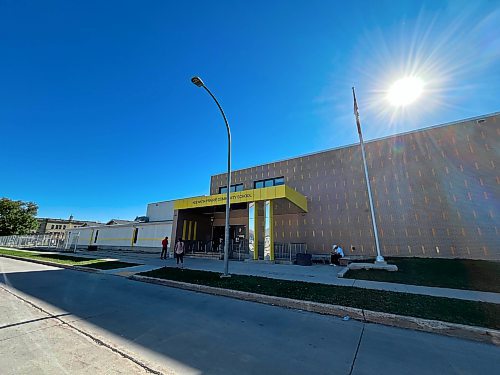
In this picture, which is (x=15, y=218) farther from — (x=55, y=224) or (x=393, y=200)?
(x=393, y=200)

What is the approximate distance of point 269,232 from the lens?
16234 mm

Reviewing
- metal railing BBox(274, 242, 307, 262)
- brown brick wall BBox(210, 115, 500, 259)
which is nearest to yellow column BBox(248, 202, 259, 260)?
metal railing BBox(274, 242, 307, 262)

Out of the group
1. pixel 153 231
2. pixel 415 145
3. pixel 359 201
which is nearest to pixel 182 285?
pixel 359 201

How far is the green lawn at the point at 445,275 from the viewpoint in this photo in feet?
26.9

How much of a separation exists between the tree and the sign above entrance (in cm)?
5748

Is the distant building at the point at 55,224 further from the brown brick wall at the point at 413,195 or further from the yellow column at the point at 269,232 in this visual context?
the brown brick wall at the point at 413,195

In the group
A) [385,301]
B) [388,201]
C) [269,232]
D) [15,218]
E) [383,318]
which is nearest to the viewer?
[383,318]

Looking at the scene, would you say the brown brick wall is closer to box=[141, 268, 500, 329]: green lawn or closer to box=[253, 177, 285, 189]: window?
box=[253, 177, 285, 189]: window

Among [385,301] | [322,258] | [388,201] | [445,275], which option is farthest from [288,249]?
[385,301]

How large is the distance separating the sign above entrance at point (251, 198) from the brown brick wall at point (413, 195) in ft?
8.14

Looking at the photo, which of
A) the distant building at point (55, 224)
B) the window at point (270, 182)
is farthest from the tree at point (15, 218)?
the window at point (270, 182)

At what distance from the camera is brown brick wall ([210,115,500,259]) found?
14.0 metres

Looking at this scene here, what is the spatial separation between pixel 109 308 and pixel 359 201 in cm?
1692

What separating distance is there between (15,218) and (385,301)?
74.5 m
